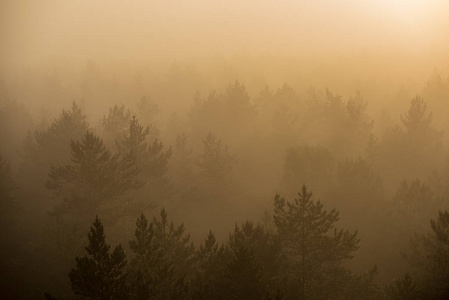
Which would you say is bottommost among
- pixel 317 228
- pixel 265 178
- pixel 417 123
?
pixel 317 228

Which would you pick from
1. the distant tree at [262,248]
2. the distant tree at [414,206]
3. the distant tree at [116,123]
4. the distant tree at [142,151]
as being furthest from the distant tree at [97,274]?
the distant tree at [414,206]

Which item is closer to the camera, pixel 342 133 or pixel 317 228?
pixel 317 228

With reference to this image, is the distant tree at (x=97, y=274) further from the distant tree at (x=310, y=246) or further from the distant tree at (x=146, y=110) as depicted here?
the distant tree at (x=146, y=110)

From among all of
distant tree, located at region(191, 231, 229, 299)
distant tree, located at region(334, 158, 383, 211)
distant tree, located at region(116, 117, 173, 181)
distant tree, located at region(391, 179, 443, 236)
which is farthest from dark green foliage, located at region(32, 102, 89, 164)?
distant tree, located at region(391, 179, 443, 236)

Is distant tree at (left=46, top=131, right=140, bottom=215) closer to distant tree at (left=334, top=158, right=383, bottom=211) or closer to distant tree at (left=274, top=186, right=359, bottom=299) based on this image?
distant tree at (left=274, top=186, right=359, bottom=299)

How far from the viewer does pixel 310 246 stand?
2117 centimetres

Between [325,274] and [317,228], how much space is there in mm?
3360

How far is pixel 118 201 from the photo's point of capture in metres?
27.5

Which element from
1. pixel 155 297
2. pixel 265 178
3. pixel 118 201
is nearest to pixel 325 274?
pixel 155 297

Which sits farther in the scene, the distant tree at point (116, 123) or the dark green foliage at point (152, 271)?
the distant tree at point (116, 123)

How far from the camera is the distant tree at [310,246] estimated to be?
66.4 feet

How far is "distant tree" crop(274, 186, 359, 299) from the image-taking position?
20.2m

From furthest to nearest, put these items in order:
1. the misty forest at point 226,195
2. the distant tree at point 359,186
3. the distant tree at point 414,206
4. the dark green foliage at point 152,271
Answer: the distant tree at point 359,186 → the distant tree at point 414,206 → the misty forest at point 226,195 → the dark green foliage at point 152,271

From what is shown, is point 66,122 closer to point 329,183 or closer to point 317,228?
point 317,228
